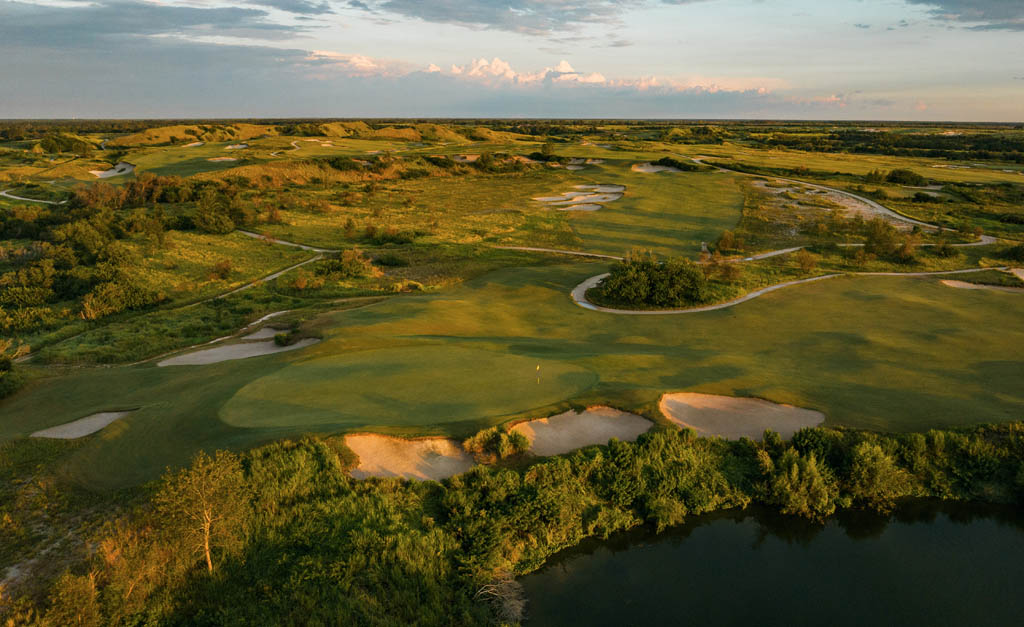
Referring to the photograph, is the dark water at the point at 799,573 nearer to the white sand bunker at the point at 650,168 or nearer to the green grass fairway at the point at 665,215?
the green grass fairway at the point at 665,215

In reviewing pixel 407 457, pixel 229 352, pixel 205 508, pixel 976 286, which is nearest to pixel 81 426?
pixel 229 352

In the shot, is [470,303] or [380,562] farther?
[470,303]

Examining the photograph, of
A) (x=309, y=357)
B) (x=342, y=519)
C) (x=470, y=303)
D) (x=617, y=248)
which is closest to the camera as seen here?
(x=342, y=519)

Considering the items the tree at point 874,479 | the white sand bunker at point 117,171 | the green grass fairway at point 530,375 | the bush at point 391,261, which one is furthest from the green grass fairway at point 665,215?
the white sand bunker at point 117,171

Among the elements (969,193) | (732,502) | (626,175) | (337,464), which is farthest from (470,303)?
(969,193)

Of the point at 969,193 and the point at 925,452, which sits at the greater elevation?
the point at 969,193

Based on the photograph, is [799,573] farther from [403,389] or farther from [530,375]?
[403,389]

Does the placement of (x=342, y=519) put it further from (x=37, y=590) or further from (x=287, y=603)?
(x=37, y=590)
